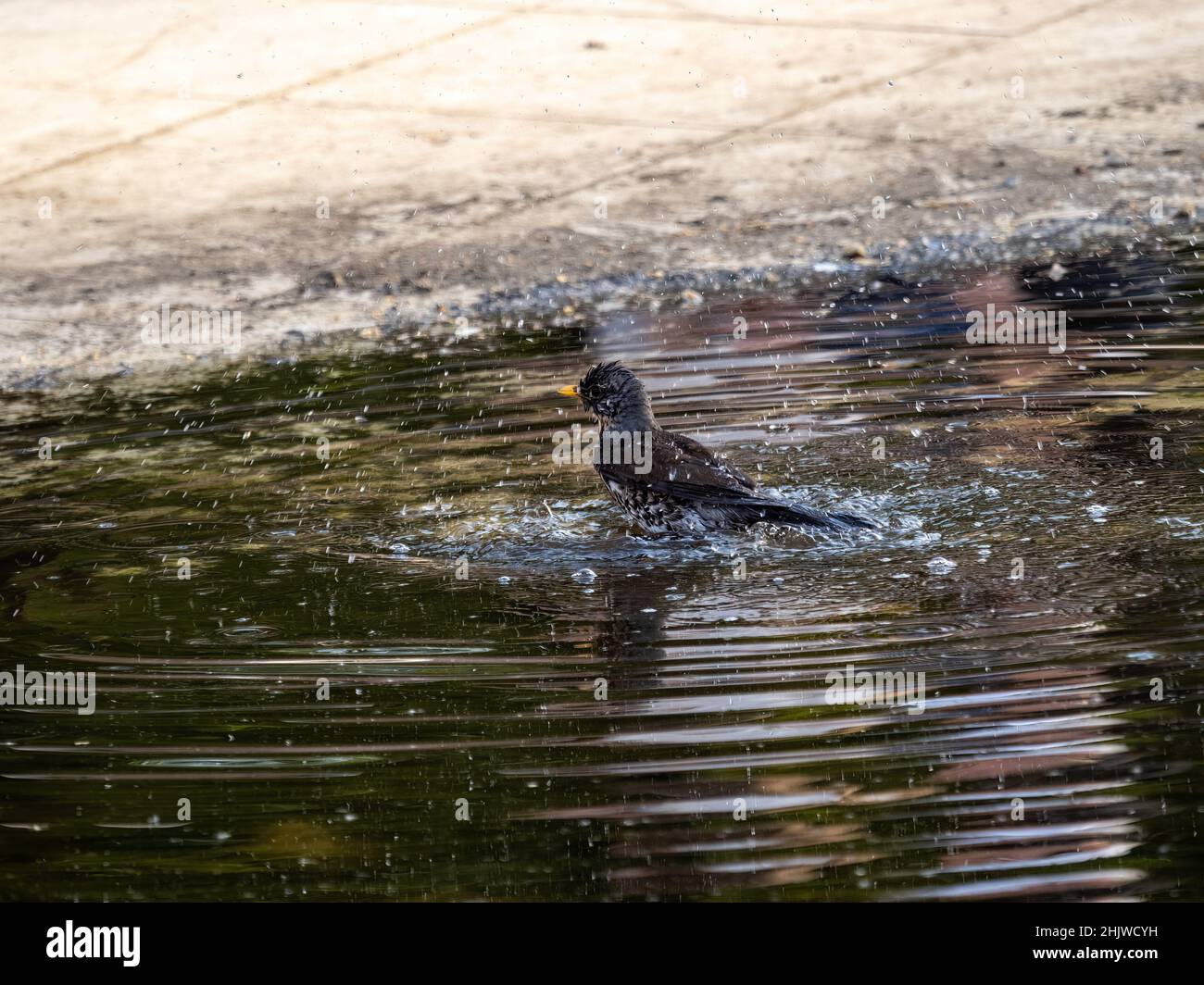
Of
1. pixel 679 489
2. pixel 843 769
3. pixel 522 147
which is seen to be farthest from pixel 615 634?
pixel 522 147

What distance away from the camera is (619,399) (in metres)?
7.48

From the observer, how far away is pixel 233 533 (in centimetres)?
734

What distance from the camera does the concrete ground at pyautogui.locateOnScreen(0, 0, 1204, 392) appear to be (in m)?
11.3

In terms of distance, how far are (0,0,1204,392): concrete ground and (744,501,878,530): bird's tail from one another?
438 cm

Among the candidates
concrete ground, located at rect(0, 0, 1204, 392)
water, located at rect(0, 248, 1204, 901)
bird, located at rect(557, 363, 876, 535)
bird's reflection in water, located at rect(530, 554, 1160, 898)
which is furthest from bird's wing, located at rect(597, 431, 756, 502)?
concrete ground, located at rect(0, 0, 1204, 392)

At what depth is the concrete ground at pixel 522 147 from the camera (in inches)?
445

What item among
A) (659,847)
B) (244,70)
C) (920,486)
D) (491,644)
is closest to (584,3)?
(244,70)

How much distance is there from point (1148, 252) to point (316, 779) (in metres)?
7.30

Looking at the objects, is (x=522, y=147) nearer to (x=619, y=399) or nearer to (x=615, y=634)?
(x=619, y=399)

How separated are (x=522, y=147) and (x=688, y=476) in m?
6.73

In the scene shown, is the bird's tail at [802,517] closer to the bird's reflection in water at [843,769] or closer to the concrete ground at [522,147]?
the bird's reflection in water at [843,769]

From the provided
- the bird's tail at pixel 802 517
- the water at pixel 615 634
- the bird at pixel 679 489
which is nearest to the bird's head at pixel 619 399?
the bird at pixel 679 489

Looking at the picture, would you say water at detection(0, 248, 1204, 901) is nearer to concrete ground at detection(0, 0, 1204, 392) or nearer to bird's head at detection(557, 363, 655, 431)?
bird's head at detection(557, 363, 655, 431)

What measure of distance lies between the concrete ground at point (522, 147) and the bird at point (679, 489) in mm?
3719
